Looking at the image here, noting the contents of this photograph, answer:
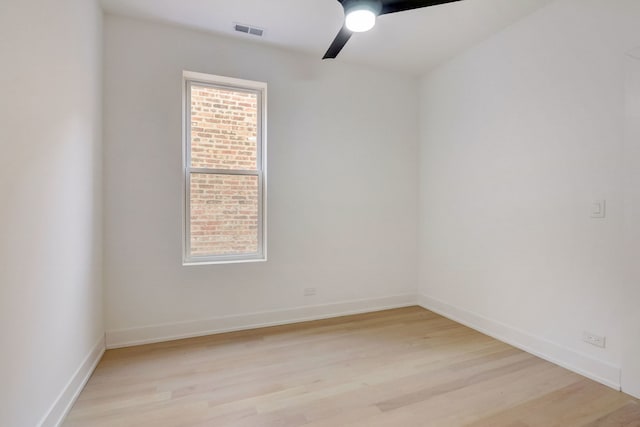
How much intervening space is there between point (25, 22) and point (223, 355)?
8.14 feet

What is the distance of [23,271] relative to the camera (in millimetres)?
1435

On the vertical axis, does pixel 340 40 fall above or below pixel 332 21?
below

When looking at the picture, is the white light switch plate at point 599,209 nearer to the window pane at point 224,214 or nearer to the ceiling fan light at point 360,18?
the ceiling fan light at point 360,18

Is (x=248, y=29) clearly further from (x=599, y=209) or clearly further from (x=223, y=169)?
(x=599, y=209)

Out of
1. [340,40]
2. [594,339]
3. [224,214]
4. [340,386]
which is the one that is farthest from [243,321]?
[594,339]

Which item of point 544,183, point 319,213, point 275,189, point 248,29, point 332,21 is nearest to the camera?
point 544,183

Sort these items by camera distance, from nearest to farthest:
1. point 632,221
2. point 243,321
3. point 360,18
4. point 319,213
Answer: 1. point 360,18
2. point 632,221
3. point 243,321
4. point 319,213

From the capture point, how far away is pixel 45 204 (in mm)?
1638

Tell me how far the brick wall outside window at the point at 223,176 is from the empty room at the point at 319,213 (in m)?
0.02

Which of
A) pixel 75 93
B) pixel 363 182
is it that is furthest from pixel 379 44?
pixel 75 93

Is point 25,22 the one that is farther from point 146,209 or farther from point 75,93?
point 146,209

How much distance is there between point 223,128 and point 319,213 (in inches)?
54.1

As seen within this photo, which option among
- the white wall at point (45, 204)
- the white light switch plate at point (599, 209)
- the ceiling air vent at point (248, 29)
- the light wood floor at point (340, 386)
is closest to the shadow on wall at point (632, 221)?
the white light switch plate at point (599, 209)

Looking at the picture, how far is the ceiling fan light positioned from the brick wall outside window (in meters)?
1.62
